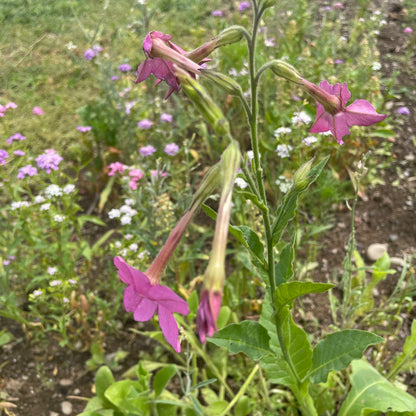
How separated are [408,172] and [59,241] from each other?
8.06ft

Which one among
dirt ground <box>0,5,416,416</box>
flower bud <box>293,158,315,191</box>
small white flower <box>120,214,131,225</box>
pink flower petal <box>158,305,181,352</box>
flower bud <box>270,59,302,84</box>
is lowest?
dirt ground <box>0,5,416,416</box>

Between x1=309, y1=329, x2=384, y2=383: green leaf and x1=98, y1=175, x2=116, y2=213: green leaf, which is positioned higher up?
x1=309, y1=329, x2=384, y2=383: green leaf

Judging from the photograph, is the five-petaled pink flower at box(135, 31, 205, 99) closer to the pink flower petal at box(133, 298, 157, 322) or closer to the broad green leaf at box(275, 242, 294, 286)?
the pink flower petal at box(133, 298, 157, 322)

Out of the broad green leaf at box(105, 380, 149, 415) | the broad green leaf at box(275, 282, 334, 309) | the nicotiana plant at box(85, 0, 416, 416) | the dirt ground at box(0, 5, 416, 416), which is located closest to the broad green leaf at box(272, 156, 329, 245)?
the nicotiana plant at box(85, 0, 416, 416)

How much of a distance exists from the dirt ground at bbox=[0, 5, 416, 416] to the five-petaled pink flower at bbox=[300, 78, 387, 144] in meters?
1.59

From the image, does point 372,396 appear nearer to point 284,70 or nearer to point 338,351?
point 338,351

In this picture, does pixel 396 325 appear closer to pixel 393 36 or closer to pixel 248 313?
pixel 248 313

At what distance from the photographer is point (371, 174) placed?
325 cm

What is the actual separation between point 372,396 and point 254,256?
0.82 metres

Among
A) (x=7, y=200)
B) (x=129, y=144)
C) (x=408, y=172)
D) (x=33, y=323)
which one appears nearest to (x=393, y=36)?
(x=408, y=172)

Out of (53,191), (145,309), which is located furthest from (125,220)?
(145,309)

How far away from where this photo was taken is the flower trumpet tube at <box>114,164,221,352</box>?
3.34 ft

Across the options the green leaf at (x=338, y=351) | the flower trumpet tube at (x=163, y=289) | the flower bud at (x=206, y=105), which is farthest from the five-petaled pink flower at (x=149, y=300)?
the green leaf at (x=338, y=351)

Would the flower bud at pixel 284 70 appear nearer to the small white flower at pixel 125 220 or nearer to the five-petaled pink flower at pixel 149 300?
the five-petaled pink flower at pixel 149 300
